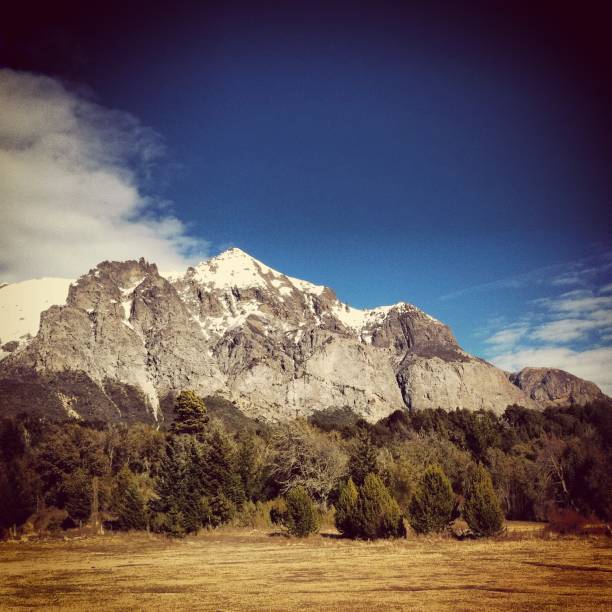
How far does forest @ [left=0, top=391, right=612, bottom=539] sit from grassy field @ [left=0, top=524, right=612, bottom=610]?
2737 mm

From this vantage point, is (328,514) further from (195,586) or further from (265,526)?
(195,586)

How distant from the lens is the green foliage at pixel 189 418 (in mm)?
62562

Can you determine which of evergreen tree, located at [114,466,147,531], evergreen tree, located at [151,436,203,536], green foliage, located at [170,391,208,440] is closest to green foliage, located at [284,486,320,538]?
evergreen tree, located at [151,436,203,536]

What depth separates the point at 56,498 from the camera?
57.4 metres

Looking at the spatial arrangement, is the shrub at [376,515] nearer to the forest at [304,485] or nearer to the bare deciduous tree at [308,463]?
the forest at [304,485]

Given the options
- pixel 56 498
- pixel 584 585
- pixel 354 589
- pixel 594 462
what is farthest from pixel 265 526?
pixel 584 585

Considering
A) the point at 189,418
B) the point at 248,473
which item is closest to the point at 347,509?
the point at 248,473

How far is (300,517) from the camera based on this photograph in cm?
3900

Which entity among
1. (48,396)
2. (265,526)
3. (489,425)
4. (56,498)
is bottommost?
(265,526)

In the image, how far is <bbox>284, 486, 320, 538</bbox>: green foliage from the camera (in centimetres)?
3888

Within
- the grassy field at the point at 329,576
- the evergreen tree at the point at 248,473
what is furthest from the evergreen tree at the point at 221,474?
the grassy field at the point at 329,576

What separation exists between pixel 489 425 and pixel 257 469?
39.1m

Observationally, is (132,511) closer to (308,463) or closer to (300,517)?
(308,463)

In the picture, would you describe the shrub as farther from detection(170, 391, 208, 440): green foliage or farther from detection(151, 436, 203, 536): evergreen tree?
detection(170, 391, 208, 440): green foliage
